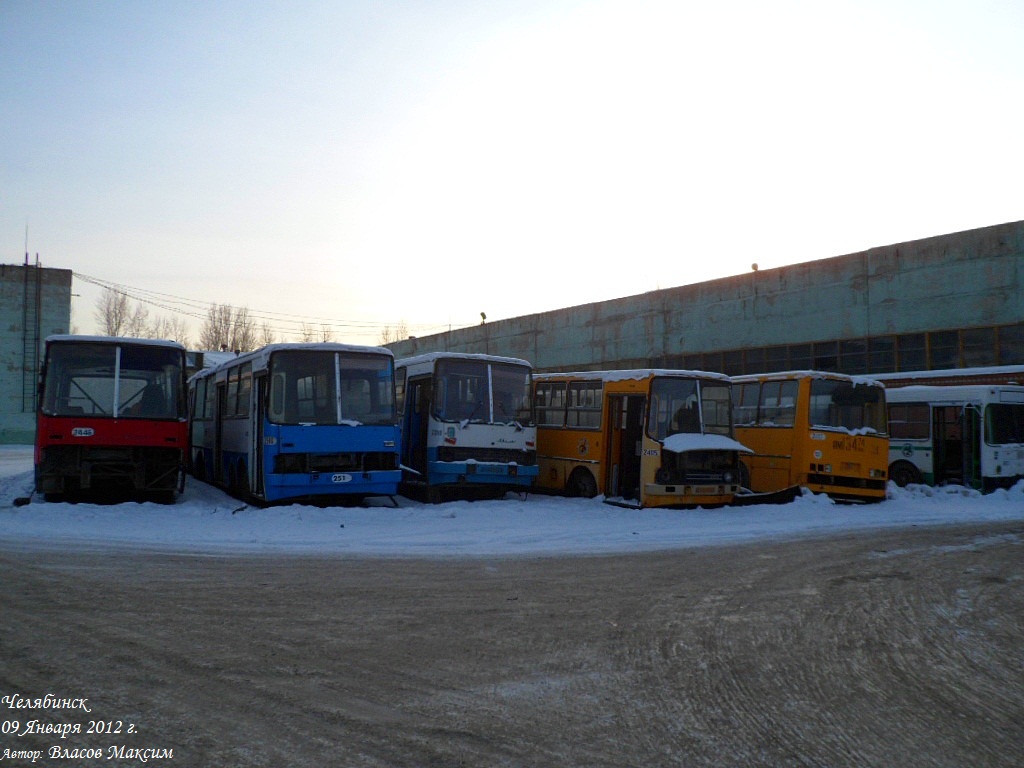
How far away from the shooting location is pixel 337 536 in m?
13.2

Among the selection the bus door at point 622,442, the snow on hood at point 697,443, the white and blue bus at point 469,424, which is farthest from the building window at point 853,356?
the white and blue bus at point 469,424

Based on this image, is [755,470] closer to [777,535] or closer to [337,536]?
[777,535]

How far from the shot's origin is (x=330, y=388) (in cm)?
1595

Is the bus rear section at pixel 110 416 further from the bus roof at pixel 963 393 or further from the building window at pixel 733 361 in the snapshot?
the building window at pixel 733 361

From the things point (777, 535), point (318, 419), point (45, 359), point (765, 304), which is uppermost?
point (765, 304)

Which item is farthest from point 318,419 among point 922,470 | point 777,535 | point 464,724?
point 922,470

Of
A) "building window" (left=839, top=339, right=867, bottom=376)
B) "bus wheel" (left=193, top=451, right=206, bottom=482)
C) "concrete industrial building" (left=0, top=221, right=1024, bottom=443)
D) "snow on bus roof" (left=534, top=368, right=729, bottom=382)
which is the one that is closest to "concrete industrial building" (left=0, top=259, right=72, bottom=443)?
"concrete industrial building" (left=0, top=221, right=1024, bottom=443)

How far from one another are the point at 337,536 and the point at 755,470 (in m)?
10.8

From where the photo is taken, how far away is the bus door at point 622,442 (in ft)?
60.9

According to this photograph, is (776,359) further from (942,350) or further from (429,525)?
(429,525)

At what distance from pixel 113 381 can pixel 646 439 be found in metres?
9.97

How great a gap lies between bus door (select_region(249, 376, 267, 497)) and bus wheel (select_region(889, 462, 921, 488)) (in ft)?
59.4

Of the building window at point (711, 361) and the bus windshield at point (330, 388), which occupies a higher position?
the building window at point (711, 361)

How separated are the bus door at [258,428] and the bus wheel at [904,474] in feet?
59.4
